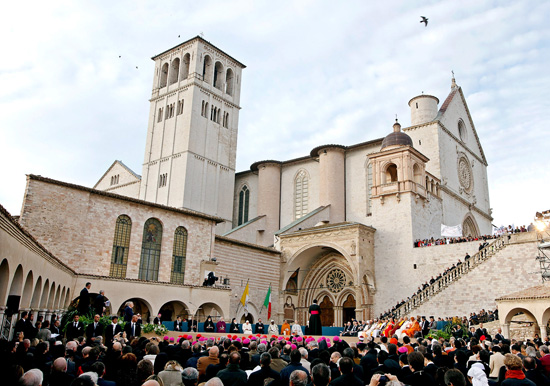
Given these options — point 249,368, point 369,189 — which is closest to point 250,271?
point 369,189

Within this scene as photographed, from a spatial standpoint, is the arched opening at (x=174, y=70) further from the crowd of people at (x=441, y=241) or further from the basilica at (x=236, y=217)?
the crowd of people at (x=441, y=241)

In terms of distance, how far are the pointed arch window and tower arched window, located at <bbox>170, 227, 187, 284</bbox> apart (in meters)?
0.93

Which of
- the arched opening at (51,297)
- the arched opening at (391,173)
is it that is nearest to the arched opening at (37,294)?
the arched opening at (51,297)

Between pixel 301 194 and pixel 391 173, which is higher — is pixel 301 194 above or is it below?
above

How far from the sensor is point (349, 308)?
98.2 ft

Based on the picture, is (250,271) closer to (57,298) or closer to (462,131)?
(57,298)

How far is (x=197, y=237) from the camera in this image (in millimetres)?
24312

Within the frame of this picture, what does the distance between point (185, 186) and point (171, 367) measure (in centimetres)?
3272

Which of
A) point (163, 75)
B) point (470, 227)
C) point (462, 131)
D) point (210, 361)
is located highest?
point (163, 75)

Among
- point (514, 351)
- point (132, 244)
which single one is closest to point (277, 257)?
point (132, 244)

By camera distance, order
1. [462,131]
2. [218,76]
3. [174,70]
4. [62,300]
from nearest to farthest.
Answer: [62,300]
[462,131]
[174,70]
[218,76]

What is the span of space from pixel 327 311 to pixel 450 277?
32.2ft

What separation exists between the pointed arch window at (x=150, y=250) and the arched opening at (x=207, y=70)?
871 inches

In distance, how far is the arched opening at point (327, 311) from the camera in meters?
30.4
